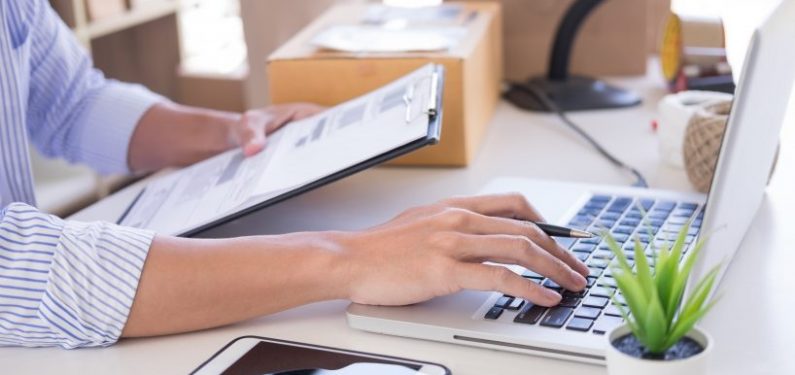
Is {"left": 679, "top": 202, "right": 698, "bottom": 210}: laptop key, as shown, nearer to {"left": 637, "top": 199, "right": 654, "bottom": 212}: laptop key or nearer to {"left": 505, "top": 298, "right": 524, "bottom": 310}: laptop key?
{"left": 637, "top": 199, "right": 654, "bottom": 212}: laptop key

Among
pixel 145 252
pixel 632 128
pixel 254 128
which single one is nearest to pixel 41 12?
pixel 254 128

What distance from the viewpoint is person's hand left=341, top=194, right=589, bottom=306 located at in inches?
30.4

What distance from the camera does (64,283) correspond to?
79 centimetres

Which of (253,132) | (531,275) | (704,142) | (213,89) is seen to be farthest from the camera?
(213,89)

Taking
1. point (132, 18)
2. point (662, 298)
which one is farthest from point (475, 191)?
point (132, 18)

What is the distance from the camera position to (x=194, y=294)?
2.60ft

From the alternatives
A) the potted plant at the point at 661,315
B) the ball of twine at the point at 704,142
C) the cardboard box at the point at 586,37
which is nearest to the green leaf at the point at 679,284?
the potted plant at the point at 661,315

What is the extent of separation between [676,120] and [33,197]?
78cm

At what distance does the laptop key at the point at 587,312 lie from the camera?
2.47 ft

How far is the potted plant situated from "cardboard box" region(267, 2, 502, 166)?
66 centimetres

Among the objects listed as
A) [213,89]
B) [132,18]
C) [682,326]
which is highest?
[682,326]

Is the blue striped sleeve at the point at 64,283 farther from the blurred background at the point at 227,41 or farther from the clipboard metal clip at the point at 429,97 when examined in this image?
the blurred background at the point at 227,41

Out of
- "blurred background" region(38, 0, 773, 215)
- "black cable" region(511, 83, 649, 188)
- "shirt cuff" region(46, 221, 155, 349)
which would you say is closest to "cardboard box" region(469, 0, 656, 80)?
"blurred background" region(38, 0, 773, 215)

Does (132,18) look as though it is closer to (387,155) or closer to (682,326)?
(387,155)
